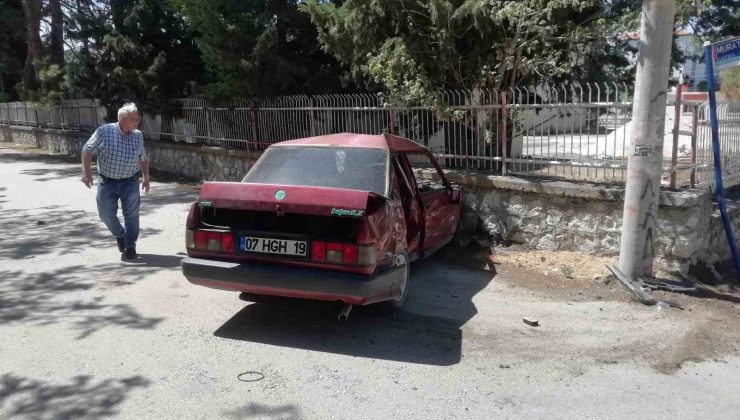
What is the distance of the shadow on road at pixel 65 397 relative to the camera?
11.7 ft

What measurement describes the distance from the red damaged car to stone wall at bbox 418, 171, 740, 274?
7.52 feet

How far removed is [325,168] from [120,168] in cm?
270

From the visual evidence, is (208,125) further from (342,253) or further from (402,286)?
(342,253)

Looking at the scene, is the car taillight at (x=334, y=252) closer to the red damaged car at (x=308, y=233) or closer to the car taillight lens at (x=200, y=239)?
the red damaged car at (x=308, y=233)

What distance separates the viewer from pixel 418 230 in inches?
235

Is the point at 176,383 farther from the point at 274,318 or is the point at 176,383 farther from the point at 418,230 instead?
the point at 418,230

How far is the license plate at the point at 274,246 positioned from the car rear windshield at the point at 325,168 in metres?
0.79

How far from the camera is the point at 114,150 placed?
22.0ft

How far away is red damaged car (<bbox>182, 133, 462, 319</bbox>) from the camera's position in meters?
4.46

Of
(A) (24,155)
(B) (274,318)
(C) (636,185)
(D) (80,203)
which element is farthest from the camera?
(A) (24,155)

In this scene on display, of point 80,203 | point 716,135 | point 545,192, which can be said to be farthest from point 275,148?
point 80,203

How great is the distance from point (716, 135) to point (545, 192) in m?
1.79

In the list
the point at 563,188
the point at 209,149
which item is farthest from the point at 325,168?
the point at 209,149

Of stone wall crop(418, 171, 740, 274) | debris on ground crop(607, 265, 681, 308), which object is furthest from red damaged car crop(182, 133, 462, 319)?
stone wall crop(418, 171, 740, 274)
